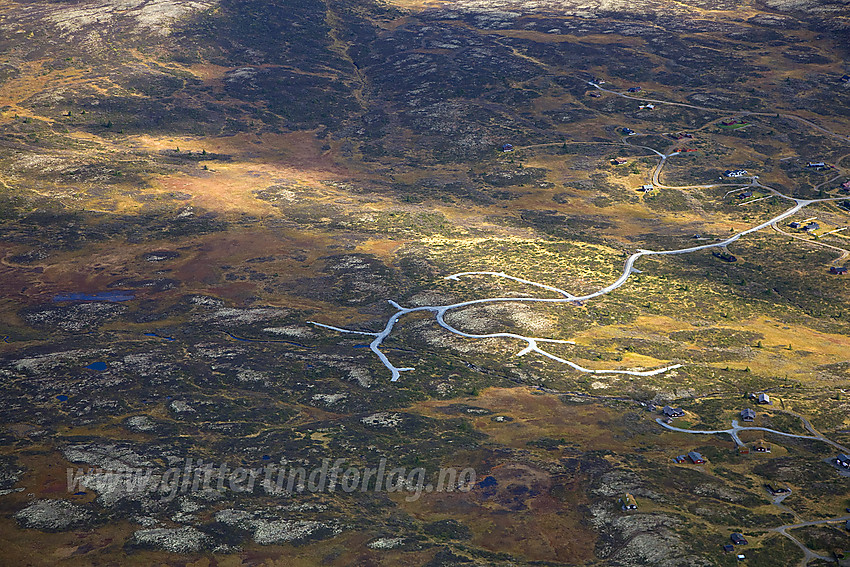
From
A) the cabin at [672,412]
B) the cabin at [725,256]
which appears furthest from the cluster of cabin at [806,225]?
the cabin at [672,412]

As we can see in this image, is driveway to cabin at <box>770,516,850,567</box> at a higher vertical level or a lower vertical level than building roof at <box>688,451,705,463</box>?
higher

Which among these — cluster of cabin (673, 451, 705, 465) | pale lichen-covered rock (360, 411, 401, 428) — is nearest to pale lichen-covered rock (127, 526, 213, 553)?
pale lichen-covered rock (360, 411, 401, 428)

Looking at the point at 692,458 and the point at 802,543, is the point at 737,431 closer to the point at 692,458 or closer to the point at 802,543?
the point at 692,458

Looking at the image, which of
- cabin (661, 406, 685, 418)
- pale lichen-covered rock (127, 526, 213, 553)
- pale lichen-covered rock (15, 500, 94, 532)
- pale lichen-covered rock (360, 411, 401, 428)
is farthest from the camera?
cabin (661, 406, 685, 418)

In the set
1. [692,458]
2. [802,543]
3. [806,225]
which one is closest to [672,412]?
[692,458]

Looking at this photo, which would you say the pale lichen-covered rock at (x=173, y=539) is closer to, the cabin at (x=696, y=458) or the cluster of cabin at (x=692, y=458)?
the cluster of cabin at (x=692, y=458)

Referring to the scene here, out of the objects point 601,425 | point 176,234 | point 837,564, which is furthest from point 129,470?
point 176,234

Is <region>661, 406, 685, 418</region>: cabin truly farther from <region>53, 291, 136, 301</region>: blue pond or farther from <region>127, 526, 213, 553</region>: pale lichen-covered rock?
<region>53, 291, 136, 301</region>: blue pond

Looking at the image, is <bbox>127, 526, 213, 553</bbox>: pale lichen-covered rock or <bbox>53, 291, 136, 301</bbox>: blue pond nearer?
<bbox>127, 526, 213, 553</bbox>: pale lichen-covered rock

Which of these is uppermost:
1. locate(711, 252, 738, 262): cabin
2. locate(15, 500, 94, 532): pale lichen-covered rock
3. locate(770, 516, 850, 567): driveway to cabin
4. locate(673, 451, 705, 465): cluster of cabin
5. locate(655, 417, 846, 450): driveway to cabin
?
locate(15, 500, 94, 532): pale lichen-covered rock

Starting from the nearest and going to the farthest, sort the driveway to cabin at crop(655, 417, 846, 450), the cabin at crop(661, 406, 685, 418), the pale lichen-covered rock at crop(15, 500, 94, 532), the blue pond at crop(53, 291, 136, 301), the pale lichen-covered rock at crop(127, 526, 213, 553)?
1. the pale lichen-covered rock at crop(127, 526, 213, 553)
2. the pale lichen-covered rock at crop(15, 500, 94, 532)
3. the driveway to cabin at crop(655, 417, 846, 450)
4. the cabin at crop(661, 406, 685, 418)
5. the blue pond at crop(53, 291, 136, 301)
